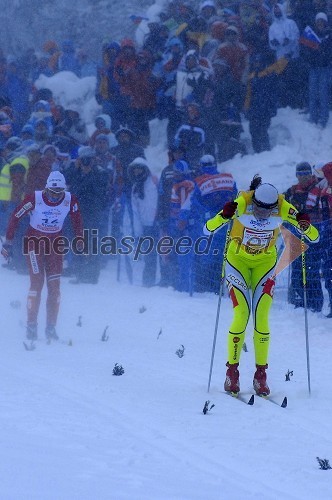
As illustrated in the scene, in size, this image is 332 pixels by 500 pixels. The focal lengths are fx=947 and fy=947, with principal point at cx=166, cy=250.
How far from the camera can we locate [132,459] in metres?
5.73

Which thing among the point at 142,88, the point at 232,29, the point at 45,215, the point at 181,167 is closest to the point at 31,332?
the point at 45,215

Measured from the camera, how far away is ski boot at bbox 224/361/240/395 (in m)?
8.06

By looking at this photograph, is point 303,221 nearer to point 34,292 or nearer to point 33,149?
point 34,292

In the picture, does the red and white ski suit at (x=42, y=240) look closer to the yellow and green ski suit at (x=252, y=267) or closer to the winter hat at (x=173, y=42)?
the yellow and green ski suit at (x=252, y=267)

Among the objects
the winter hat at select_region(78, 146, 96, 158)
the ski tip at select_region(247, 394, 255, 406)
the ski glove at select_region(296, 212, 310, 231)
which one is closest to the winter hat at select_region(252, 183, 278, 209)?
the ski glove at select_region(296, 212, 310, 231)

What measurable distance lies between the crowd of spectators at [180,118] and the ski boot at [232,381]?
4975mm

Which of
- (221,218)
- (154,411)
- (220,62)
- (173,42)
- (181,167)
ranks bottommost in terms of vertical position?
(154,411)

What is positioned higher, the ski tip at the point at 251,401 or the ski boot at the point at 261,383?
the ski boot at the point at 261,383

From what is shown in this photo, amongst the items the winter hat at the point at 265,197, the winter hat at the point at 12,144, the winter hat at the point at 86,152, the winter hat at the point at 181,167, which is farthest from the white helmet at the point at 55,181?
the winter hat at the point at 12,144

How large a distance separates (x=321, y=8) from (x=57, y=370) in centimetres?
881

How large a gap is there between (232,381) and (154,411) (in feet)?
3.40

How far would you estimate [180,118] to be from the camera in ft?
52.1

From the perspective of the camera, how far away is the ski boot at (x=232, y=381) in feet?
26.5

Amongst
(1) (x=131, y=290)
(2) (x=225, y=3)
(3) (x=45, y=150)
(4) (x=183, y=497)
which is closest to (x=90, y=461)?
(4) (x=183, y=497)
